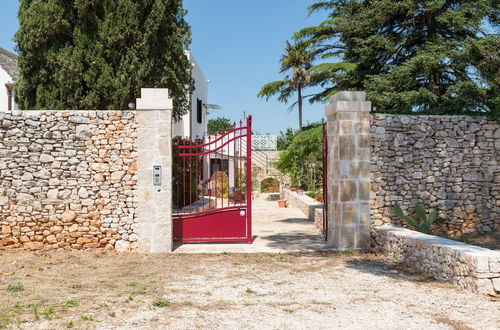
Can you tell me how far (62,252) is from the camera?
8.28 m

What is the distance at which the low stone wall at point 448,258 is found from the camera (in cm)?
550

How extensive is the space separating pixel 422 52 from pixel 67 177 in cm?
1173

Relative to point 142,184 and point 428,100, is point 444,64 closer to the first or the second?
point 428,100

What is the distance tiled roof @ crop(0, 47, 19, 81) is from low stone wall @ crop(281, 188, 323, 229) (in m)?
13.0

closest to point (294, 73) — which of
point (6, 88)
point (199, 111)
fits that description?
point (199, 111)

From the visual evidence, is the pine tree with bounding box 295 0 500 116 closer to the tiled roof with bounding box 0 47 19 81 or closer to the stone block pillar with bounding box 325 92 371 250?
the stone block pillar with bounding box 325 92 371 250

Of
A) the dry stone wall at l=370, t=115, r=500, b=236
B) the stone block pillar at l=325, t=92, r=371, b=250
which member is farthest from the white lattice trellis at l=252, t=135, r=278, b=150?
the stone block pillar at l=325, t=92, r=371, b=250

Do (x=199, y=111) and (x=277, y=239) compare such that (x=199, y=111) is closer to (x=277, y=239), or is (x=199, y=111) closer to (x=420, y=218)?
(x=277, y=239)

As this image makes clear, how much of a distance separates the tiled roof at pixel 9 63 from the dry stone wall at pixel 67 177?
1163 cm

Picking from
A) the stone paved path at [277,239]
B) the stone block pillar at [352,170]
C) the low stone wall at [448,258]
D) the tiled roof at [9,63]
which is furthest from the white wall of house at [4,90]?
the low stone wall at [448,258]

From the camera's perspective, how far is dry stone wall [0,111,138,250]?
835 cm

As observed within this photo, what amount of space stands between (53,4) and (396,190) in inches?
445

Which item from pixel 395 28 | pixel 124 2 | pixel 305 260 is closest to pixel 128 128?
pixel 305 260

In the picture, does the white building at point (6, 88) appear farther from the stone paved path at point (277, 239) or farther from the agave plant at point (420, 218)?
the agave plant at point (420, 218)
